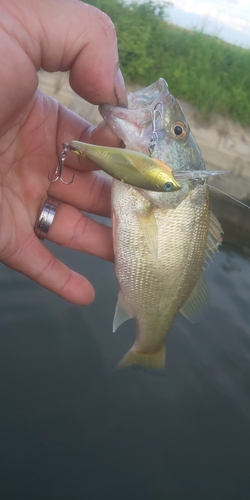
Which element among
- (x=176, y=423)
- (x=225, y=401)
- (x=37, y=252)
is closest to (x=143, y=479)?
(x=176, y=423)


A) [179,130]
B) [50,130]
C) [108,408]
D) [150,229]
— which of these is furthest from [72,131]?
[108,408]

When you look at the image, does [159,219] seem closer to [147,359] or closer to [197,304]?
[197,304]

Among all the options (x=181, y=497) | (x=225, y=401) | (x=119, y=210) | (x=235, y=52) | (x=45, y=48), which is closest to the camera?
(x=45, y=48)

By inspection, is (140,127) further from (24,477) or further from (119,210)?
(24,477)

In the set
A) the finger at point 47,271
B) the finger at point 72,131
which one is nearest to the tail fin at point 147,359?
the finger at point 47,271

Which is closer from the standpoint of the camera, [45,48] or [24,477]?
[45,48]

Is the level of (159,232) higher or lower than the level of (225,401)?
higher

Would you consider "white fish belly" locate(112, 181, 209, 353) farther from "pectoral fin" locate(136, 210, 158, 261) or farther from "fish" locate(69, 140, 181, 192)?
"fish" locate(69, 140, 181, 192)

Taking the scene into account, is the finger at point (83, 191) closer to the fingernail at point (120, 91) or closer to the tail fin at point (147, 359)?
the fingernail at point (120, 91)
